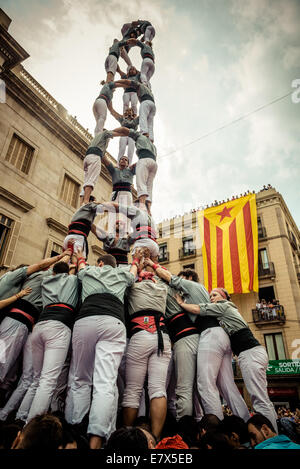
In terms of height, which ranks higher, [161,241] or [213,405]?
[161,241]

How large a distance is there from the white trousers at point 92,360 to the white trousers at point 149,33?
9858mm

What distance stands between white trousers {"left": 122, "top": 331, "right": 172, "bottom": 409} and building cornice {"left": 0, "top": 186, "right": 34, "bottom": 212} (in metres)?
9.85

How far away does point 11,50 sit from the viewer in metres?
11.8

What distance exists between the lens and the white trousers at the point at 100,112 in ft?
23.7

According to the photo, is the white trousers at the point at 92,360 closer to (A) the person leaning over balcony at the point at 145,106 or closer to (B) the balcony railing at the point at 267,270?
(A) the person leaning over balcony at the point at 145,106

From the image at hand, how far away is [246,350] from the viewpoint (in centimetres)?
371

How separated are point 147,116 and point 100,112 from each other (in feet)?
4.23

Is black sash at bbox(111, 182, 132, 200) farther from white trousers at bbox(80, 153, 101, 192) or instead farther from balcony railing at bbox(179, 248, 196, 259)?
balcony railing at bbox(179, 248, 196, 259)

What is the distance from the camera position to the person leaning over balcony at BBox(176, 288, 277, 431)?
136 inches

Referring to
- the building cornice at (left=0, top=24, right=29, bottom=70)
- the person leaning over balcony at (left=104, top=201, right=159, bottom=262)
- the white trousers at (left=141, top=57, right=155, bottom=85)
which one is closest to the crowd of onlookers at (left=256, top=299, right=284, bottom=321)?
the person leaning over balcony at (left=104, top=201, right=159, bottom=262)

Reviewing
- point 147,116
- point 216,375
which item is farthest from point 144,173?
point 216,375
